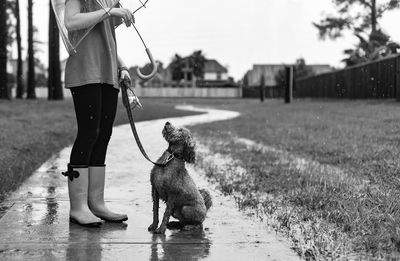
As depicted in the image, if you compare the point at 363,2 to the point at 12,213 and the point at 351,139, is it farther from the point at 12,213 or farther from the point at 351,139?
the point at 12,213

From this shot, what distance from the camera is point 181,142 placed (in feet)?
14.5

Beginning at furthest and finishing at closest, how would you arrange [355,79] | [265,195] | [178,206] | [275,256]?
[355,79] < [265,195] < [178,206] < [275,256]

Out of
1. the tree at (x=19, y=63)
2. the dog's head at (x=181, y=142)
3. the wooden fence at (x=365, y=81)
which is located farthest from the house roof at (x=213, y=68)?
the dog's head at (x=181, y=142)

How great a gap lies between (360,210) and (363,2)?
34987mm

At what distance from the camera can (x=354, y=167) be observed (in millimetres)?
7914

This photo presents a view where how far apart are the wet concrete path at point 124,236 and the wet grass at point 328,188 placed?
256 mm

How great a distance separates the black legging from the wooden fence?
17.7 m

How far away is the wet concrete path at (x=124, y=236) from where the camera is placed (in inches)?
154

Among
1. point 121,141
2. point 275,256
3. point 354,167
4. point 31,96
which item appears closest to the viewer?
point 275,256

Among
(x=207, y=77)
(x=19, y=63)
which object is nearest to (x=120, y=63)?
(x=19, y=63)

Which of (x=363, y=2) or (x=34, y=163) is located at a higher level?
(x=363, y=2)

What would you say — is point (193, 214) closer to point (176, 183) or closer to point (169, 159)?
point (176, 183)

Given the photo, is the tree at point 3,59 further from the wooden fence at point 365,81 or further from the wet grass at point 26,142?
the wooden fence at point 365,81

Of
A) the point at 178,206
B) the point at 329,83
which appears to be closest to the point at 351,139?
the point at 178,206
